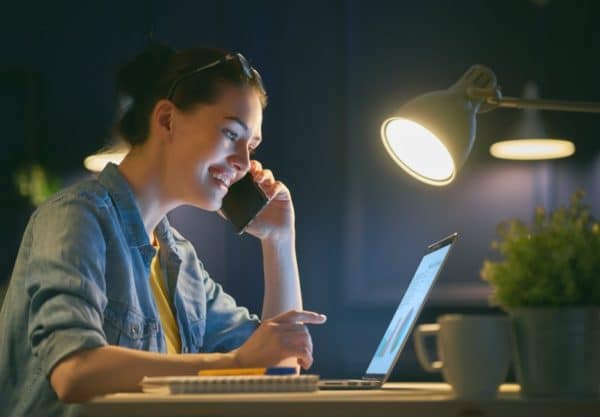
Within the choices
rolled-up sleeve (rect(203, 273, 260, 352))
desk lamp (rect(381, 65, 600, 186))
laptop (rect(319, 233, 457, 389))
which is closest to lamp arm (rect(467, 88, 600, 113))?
desk lamp (rect(381, 65, 600, 186))

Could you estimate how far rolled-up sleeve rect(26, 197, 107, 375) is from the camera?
1.55m

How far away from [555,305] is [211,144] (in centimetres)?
104

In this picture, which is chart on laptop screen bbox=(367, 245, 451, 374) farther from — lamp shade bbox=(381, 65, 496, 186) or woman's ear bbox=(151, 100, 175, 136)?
woman's ear bbox=(151, 100, 175, 136)

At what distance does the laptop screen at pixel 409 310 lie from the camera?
5.53ft

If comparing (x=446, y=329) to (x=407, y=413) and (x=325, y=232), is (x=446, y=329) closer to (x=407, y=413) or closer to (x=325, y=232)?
(x=407, y=413)

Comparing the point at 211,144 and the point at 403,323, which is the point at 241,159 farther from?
the point at 403,323

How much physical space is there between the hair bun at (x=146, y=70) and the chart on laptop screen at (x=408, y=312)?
758 mm

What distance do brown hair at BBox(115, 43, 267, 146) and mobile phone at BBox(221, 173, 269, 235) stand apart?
0.25m

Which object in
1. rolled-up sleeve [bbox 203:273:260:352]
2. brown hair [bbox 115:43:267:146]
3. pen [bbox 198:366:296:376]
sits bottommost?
rolled-up sleeve [bbox 203:273:260:352]

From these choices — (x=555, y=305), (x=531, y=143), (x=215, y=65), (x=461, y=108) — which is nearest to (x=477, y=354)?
(x=555, y=305)

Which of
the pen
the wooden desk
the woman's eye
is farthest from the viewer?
the woman's eye

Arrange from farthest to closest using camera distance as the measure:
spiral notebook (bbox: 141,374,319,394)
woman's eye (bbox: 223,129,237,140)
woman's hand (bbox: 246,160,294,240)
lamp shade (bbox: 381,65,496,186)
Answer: woman's hand (bbox: 246,160,294,240), woman's eye (bbox: 223,129,237,140), lamp shade (bbox: 381,65,496,186), spiral notebook (bbox: 141,374,319,394)

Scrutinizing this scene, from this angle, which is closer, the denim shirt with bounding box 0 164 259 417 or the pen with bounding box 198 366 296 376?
the pen with bounding box 198 366 296 376

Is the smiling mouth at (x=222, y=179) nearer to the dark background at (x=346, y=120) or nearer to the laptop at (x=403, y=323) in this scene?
the laptop at (x=403, y=323)
